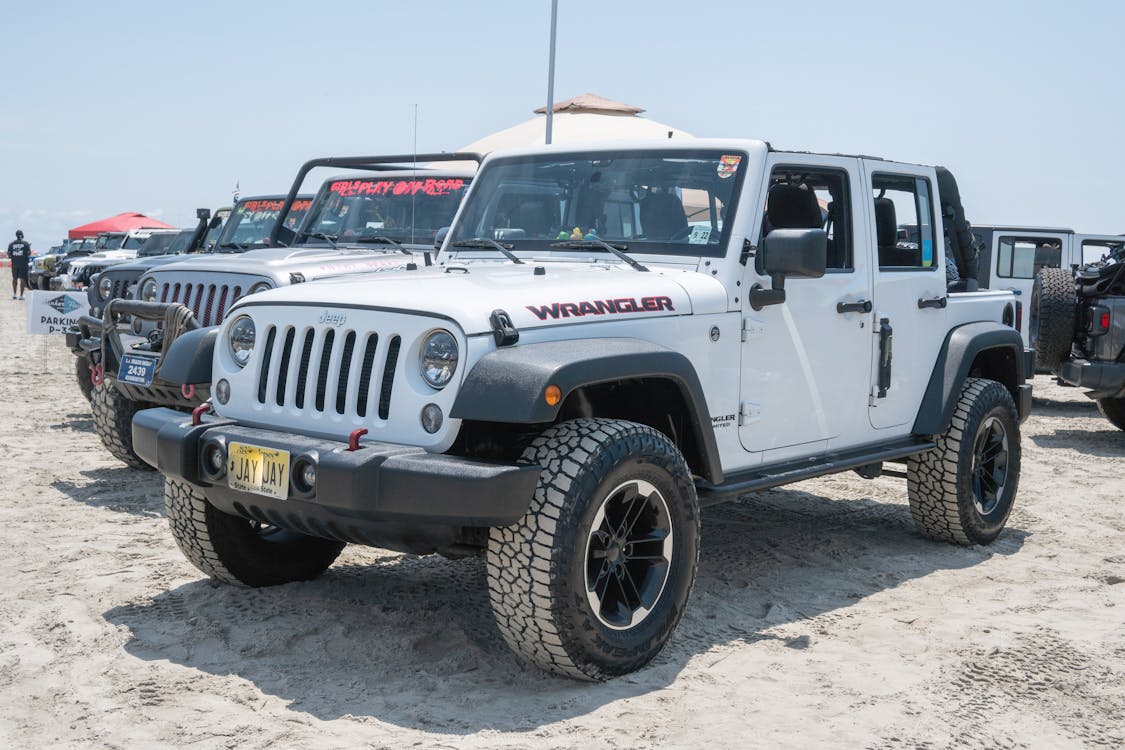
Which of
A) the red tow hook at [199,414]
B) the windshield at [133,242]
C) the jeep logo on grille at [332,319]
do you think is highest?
the windshield at [133,242]

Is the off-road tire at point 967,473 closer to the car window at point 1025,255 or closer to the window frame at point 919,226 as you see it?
the window frame at point 919,226

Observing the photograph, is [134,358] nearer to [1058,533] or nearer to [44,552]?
[44,552]

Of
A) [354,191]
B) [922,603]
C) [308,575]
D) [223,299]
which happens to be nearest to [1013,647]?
[922,603]

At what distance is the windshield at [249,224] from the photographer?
10.3 meters

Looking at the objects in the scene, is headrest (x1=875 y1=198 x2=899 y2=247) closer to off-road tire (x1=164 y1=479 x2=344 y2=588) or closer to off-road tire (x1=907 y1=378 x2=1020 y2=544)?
off-road tire (x1=907 y1=378 x2=1020 y2=544)

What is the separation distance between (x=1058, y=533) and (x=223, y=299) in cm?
504

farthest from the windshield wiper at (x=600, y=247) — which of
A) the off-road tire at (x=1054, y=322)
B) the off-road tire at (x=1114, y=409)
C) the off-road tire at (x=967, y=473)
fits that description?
the off-road tire at (x=1114, y=409)

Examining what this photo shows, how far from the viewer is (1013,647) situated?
4648mm

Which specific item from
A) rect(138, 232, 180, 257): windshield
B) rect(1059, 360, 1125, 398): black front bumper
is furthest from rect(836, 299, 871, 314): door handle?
rect(138, 232, 180, 257): windshield

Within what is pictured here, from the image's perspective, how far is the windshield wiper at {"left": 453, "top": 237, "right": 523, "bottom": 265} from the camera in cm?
509

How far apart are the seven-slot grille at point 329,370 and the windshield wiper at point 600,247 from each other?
1.18 m

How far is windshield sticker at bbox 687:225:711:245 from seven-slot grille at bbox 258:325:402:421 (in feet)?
4.72

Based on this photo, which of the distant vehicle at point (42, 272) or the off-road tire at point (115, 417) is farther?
the distant vehicle at point (42, 272)

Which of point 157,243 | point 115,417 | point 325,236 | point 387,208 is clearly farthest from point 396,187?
point 157,243
